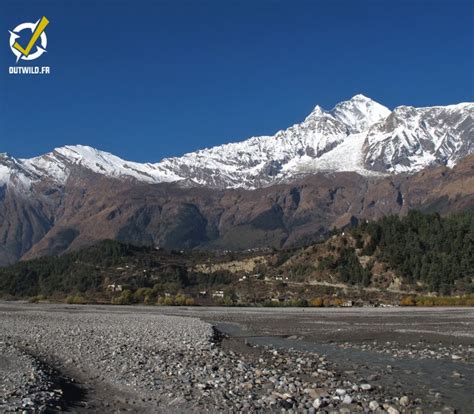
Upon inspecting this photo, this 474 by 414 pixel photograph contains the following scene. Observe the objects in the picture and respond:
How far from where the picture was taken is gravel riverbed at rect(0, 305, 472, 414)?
1831cm

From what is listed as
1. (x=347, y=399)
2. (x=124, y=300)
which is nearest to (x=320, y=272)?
(x=124, y=300)

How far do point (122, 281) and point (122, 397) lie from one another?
147787 millimetres

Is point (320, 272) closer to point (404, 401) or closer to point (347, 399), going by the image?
→ point (404, 401)

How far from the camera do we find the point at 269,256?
171 metres

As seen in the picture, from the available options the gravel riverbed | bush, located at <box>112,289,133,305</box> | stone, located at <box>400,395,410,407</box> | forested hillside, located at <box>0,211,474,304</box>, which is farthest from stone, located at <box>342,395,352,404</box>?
bush, located at <box>112,289,133,305</box>

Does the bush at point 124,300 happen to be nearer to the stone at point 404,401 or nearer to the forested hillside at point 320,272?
the forested hillside at point 320,272

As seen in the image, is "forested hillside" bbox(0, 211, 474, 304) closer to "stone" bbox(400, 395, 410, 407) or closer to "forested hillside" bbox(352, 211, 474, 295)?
"forested hillside" bbox(352, 211, 474, 295)

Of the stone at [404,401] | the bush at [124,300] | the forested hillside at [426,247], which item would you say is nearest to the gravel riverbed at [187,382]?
the stone at [404,401]

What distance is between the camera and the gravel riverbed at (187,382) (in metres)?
18.3

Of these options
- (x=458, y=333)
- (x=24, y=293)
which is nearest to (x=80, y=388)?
(x=458, y=333)

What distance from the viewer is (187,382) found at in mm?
21703

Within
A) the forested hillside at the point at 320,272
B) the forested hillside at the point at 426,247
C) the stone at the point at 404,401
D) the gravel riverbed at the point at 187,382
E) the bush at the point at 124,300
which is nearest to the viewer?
the gravel riverbed at the point at 187,382

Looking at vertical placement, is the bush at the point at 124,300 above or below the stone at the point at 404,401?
below

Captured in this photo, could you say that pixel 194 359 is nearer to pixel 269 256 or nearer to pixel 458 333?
pixel 458 333
